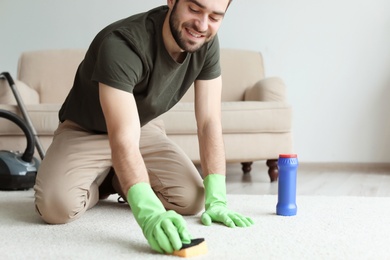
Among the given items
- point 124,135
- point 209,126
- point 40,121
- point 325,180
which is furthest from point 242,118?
point 124,135

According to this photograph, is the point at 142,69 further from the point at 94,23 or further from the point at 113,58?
the point at 94,23

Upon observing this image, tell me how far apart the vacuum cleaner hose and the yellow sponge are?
170cm

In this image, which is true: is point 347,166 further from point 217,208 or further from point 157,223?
point 157,223

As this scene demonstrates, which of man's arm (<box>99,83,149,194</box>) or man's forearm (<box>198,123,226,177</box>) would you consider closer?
man's arm (<box>99,83,149,194</box>)

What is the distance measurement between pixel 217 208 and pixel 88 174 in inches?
19.1

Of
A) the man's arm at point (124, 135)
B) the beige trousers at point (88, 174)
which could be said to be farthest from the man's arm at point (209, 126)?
the man's arm at point (124, 135)

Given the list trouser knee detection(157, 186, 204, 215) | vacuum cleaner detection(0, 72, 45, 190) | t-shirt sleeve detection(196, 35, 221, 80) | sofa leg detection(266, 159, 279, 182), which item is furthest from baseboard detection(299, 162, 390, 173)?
t-shirt sleeve detection(196, 35, 221, 80)

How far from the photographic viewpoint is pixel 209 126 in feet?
7.55

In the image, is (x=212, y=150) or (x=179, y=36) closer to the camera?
(x=179, y=36)

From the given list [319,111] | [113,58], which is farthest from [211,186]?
[319,111]

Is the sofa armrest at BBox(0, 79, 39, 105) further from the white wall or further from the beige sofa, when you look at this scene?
the white wall

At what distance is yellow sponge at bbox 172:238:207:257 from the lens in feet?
5.54

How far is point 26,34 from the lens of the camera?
4.74 metres

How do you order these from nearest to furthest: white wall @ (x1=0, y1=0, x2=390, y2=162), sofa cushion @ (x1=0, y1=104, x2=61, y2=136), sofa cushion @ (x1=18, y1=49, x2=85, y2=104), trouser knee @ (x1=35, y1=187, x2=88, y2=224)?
trouser knee @ (x1=35, y1=187, x2=88, y2=224) → sofa cushion @ (x1=0, y1=104, x2=61, y2=136) → sofa cushion @ (x1=18, y1=49, x2=85, y2=104) → white wall @ (x1=0, y1=0, x2=390, y2=162)
